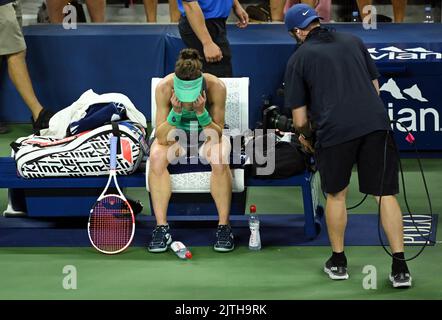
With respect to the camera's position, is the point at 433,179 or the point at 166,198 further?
the point at 433,179

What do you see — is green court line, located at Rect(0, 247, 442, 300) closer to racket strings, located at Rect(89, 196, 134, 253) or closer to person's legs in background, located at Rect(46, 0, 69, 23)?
racket strings, located at Rect(89, 196, 134, 253)

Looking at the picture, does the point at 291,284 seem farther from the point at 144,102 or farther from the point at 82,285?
the point at 144,102

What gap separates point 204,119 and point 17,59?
11.4 feet

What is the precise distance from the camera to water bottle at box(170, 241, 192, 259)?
707 cm

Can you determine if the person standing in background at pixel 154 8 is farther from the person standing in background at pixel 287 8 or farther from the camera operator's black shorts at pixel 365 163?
the camera operator's black shorts at pixel 365 163

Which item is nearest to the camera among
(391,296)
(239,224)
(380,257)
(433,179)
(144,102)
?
(391,296)

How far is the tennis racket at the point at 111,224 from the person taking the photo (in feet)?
23.7

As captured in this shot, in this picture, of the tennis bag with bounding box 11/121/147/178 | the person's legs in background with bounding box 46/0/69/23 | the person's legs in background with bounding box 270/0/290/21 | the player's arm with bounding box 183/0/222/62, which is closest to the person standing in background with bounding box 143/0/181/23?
the person's legs in background with bounding box 46/0/69/23

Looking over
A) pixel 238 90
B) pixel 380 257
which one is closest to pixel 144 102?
pixel 238 90

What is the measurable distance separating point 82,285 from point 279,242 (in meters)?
1.53

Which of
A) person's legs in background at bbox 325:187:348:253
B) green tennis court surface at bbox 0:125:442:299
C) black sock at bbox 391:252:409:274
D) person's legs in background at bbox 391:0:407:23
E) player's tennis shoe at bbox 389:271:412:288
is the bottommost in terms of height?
green tennis court surface at bbox 0:125:442:299

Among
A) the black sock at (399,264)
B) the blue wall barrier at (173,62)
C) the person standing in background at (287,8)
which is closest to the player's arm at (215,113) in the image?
the black sock at (399,264)

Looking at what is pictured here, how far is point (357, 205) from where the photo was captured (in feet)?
26.3

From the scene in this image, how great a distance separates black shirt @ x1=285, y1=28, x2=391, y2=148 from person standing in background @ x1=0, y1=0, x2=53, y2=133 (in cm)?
413
